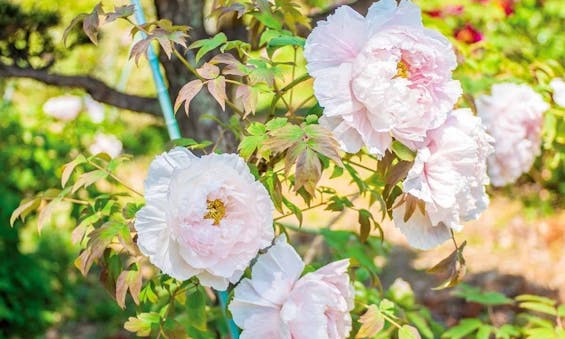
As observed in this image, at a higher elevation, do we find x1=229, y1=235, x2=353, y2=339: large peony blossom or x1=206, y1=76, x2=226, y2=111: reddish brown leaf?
x1=206, y1=76, x2=226, y2=111: reddish brown leaf

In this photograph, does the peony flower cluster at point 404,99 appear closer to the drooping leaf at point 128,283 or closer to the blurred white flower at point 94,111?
the drooping leaf at point 128,283

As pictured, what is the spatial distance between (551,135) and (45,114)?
1.54 meters

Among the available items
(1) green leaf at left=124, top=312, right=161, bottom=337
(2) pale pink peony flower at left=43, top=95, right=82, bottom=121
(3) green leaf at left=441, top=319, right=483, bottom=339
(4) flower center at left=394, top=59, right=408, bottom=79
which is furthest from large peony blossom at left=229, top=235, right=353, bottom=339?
(2) pale pink peony flower at left=43, top=95, right=82, bottom=121

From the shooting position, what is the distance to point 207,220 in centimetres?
118

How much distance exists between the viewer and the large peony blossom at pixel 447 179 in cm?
125

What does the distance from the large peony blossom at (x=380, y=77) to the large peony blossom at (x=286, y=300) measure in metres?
0.20

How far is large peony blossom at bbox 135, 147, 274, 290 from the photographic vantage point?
1.17 m

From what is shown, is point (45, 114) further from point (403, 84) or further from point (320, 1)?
point (403, 84)

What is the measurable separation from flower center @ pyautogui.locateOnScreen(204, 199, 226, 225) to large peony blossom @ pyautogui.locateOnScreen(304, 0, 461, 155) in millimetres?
204

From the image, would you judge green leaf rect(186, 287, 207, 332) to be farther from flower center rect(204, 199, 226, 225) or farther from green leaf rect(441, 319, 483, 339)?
green leaf rect(441, 319, 483, 339)

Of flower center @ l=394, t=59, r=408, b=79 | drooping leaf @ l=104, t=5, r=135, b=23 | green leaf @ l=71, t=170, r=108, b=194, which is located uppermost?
drooping leaf @ l=104, t=5, r=135, b=23

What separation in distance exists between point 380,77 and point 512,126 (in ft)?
2.57

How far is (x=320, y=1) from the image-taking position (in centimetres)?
245

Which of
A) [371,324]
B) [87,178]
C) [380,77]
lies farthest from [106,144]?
[380,77]
